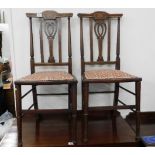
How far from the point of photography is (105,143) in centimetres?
142

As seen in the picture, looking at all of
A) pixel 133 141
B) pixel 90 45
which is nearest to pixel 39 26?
pixel 90 45

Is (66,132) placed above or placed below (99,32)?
below

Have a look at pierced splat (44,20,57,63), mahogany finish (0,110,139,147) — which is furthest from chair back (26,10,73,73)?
mahogany finish (0,110,139,147)

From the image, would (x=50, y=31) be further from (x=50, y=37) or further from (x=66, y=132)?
(x=66, y=132)

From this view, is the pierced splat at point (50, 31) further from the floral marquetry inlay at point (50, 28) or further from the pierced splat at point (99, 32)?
the pierced splat at point (99, 32)

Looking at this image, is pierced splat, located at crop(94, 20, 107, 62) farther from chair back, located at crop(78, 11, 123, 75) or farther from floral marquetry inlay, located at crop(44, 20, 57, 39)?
floral marquetry inlay, located at crop(44, 20, 57, 39)

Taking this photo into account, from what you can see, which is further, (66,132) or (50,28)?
(50,28)

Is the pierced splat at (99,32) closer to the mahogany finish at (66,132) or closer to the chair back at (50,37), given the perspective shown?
the chair back at (50,37)

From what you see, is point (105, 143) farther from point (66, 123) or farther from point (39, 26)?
point (39, 26)

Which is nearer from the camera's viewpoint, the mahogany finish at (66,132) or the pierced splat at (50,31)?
the mahogany finish at (66,132)

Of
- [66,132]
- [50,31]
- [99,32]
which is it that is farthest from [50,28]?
[66,132]

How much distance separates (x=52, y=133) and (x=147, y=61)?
95cm

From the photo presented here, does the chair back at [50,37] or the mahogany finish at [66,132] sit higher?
the chair back at [50,37]

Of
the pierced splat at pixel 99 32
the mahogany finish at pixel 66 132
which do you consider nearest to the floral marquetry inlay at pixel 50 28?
the pierced splat at pixel 99 32
